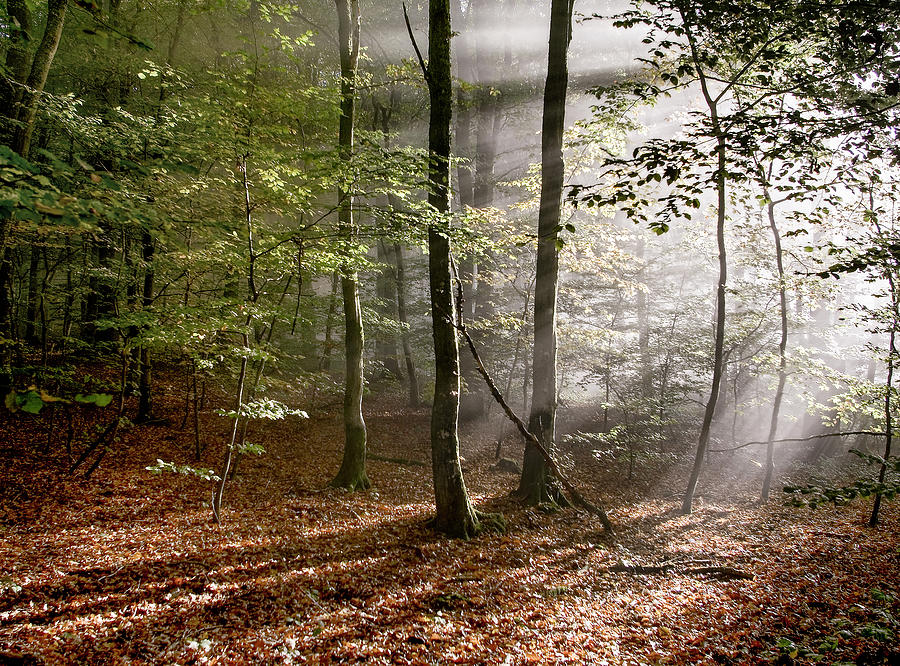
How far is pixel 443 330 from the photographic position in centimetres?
627

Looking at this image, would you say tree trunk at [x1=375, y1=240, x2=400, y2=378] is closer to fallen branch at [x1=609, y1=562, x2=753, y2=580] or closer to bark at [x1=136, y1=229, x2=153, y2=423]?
bark at [x1=136, y1=229, x2=153, y2=423]

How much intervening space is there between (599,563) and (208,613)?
5.16m

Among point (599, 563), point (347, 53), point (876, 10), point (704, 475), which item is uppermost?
point (347, 53)

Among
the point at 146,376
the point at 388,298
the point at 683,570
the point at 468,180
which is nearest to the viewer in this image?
the point at 683,570

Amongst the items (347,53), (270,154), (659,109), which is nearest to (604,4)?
(659,109)

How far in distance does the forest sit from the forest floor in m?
0.04

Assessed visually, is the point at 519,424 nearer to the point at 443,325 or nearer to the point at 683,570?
the point at 443,325

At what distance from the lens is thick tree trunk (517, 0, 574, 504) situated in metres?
8.16

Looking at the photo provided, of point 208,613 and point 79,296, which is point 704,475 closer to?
point 208,613

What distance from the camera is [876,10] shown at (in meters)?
3.85

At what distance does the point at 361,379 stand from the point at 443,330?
3.20 metres

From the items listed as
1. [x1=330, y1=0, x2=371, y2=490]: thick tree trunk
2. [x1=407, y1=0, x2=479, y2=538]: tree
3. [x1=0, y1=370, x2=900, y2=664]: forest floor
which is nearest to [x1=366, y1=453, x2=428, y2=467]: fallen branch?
[x1=0, y1=370, x2=900, y2=664]: forest floor

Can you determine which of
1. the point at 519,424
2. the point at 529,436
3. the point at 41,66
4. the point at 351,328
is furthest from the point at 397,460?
the point at 41,66

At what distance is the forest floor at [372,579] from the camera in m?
3.73
